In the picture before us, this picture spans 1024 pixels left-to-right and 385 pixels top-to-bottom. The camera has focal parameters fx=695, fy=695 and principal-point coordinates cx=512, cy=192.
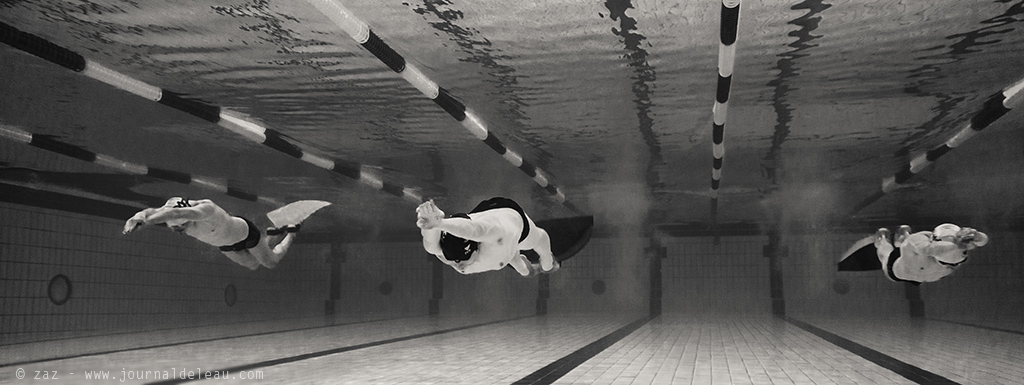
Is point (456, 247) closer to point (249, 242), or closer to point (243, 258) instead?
point (249, 242)

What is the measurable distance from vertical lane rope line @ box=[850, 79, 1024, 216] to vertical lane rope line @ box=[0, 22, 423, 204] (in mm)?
7979

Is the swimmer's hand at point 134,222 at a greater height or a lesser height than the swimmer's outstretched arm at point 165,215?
lesser

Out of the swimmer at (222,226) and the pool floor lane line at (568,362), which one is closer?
the swimmer at (222,226)

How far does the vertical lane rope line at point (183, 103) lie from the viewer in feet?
17.5

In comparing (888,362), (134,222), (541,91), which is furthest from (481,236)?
(888,362)

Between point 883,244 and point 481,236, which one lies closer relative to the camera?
point 481,236

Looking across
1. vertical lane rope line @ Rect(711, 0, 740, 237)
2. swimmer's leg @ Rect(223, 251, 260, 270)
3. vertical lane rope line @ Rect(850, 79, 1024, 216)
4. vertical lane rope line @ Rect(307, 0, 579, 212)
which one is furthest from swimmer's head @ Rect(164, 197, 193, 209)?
vertical lane rope line @ Rect(850, 79, 1024, 216)

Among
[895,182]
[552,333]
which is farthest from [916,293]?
[552,333]

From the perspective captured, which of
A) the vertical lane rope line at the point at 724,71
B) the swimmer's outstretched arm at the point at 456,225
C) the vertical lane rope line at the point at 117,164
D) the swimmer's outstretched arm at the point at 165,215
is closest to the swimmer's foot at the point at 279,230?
the swimmer's outstretched arm at the point at 165,215

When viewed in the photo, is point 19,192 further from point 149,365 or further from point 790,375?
point 790,375

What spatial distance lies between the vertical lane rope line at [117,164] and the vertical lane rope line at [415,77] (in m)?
5.25

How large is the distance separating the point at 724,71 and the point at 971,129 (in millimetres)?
4169

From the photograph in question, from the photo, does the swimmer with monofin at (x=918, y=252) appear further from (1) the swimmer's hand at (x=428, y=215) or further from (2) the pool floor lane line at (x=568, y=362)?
(1) the swimmer's hand at (x=428, y=215)

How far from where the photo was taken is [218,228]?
16.6 feet
